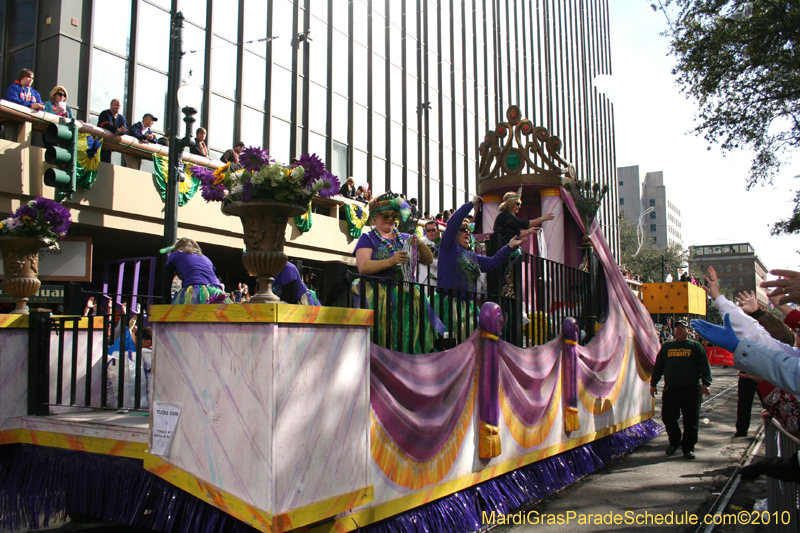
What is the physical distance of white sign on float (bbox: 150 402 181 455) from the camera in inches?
131

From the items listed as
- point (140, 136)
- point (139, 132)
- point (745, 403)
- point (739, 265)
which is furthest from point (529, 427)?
point (739, 265)

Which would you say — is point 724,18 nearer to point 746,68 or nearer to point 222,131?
point 746,68

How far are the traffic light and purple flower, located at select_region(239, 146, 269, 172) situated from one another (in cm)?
590

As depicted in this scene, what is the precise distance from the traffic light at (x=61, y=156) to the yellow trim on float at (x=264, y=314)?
5804 mm

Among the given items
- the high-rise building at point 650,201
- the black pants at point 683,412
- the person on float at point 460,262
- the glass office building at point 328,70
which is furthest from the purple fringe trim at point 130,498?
the high-rise building at point 650,201

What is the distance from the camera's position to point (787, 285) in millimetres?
3580

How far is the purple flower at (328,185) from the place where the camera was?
3.72 m

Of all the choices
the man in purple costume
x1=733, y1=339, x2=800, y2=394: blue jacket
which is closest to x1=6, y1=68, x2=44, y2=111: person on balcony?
the man in purple costume

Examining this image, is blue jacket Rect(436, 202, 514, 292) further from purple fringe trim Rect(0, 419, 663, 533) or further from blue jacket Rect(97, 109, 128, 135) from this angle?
blue jacket Rect(97, 109, 128, 135)

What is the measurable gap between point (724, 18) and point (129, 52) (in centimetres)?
1478

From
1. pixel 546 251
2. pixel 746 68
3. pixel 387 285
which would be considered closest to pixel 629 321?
pixel 546 251

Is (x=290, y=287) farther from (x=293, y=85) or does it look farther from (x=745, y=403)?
(x=293, y=85)

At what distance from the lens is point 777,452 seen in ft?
14.3

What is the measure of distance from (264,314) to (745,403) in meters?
8.73
